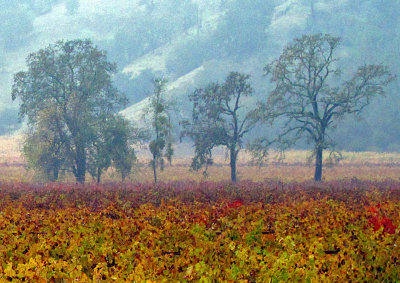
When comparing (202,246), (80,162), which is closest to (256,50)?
(80,162)

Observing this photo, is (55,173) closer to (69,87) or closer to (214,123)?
(69,87)

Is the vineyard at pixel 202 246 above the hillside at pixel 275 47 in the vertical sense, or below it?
below

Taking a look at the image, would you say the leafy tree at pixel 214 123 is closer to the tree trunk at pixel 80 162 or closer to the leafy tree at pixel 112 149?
the leafy tree at pixel 112 149

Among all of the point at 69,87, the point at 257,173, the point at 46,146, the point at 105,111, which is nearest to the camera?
the point at 46,146

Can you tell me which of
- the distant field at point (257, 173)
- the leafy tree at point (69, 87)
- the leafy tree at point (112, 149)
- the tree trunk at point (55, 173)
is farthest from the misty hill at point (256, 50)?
the tree trunk at point (55, 173)

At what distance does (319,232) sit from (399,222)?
2.25m

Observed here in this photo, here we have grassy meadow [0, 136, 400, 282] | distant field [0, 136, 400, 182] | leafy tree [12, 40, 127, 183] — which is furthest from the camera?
distant field [0, 136, 400, 182]

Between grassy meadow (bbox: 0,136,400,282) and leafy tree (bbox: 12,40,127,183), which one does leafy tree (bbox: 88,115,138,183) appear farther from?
grassy meadow (bbox: 0,136,400,282)

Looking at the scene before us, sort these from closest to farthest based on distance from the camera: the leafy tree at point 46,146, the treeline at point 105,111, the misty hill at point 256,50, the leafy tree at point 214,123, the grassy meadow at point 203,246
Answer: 1. the grassy meadow at point 203,246
2. the leafy tree at point 46,146
3. the treeline at point 105,111
4. the leafy tree at point 214,123
5. the misty hill at point 256,50

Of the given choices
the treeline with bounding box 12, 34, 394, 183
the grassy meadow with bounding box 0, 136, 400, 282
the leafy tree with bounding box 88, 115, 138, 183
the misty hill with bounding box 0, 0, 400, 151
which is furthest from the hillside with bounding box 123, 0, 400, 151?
the grassy meadow with bounding box 0, 136, 400, 282

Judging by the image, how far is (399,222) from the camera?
470 inches

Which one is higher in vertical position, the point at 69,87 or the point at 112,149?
the point at 69,87

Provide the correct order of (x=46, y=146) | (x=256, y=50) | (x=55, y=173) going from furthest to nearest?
(x=256, y=50) → (x=55, y=173) → (x=46, y=146)

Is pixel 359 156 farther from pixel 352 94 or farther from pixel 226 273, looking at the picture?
pixel 226 273
